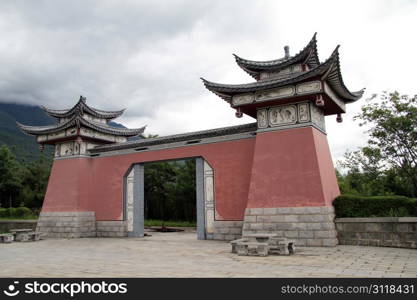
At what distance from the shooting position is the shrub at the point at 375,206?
8727mm

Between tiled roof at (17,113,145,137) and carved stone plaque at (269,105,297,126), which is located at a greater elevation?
tiled roof at (17,113,145,137)

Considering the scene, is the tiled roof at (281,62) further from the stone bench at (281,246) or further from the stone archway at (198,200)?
the stone bench at (281,246)

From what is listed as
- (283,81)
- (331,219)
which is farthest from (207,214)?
(283,81)

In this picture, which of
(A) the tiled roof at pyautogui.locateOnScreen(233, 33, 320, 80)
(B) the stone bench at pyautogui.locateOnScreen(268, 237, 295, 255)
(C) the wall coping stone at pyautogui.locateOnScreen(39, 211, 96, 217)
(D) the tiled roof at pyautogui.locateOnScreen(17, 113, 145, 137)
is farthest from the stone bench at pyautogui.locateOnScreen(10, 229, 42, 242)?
(A) the tiled roof at pyautogui.locateOnScreen(233, 33, 320, 80)

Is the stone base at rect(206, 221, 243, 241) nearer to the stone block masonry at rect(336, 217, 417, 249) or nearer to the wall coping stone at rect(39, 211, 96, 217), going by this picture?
the stone block masonry at rect(336, 217, 417, 249)

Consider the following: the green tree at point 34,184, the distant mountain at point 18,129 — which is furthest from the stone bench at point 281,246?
the distant mountain at point 18,129

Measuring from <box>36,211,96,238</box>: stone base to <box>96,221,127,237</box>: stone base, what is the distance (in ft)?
0.76

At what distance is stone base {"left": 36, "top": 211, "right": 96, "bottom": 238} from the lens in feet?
43.8

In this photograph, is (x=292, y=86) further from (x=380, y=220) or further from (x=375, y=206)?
(x=380, y=220)

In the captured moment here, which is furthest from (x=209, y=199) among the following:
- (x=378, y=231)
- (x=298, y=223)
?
(x=378, y=231)

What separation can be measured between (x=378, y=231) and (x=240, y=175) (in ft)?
13.2

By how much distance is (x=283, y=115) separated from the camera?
33.5ft

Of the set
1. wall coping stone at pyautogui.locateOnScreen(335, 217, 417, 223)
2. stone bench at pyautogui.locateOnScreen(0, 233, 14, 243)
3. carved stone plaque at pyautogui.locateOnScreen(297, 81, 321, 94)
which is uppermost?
carved stone plaque at pyautogui.locateOnScreen(297, 81, 321, 94)

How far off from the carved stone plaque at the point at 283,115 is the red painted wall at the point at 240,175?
300 mm
